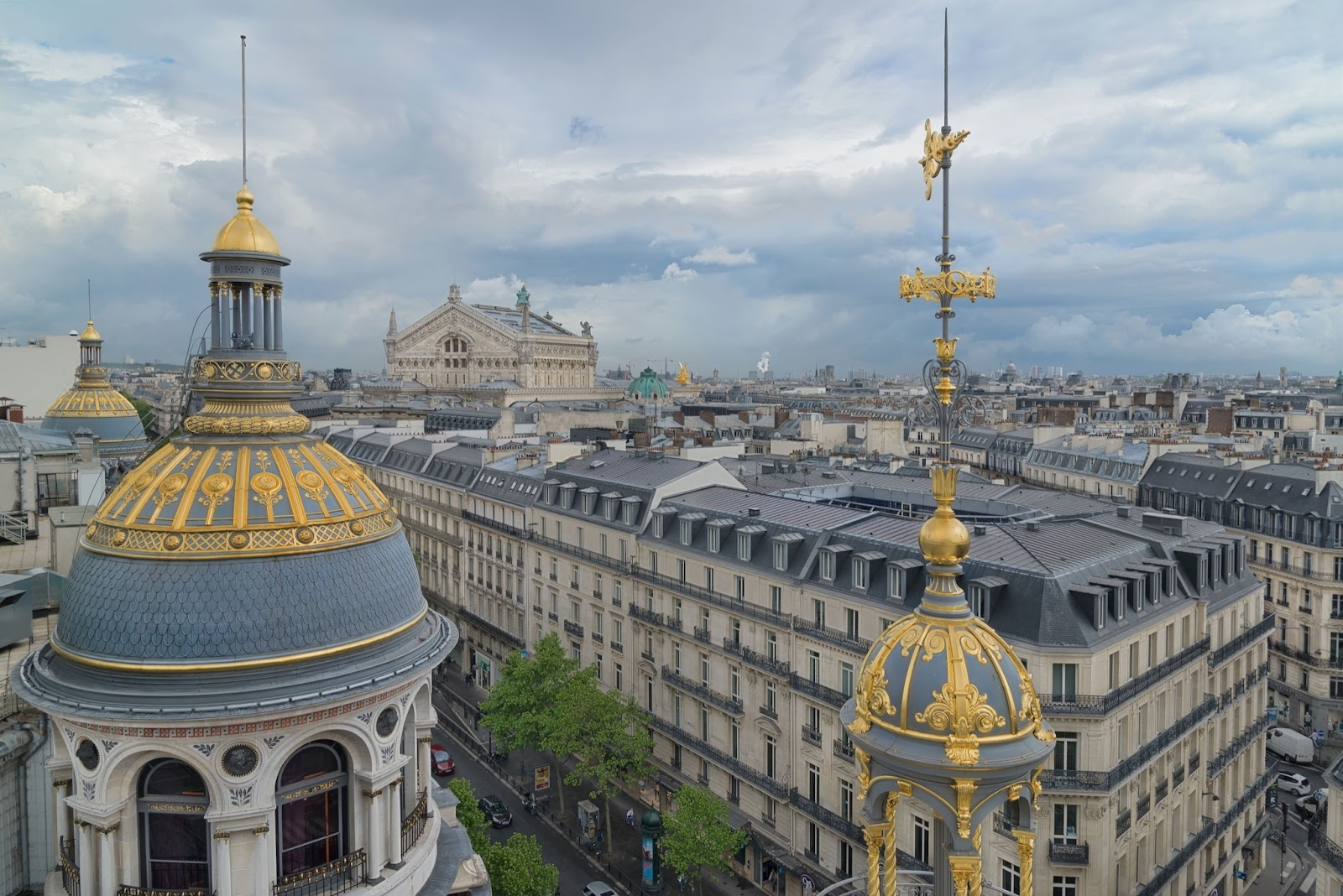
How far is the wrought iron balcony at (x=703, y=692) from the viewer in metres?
41.9

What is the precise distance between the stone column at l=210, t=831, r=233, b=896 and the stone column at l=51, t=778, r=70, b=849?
3.66 metres

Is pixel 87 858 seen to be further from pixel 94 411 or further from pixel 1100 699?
pixel 94 411

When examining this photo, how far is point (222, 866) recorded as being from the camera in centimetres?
1741

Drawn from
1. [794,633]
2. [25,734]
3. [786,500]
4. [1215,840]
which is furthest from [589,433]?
[25,734]

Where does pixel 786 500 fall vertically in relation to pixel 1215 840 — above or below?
above

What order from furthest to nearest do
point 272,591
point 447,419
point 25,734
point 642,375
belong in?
point 642,375 < point 447,419 < point 25,734 < point 272,591

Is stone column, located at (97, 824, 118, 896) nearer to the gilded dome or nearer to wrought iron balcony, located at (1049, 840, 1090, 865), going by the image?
the gilded dome

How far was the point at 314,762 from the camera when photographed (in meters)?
18.8

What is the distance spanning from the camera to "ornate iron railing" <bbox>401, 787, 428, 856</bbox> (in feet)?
67.1

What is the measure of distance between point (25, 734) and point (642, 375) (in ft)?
507

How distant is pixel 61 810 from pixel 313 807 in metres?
5.03

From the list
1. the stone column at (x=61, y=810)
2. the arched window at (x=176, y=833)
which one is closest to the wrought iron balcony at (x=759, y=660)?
the arched window at (x=176, y=833)

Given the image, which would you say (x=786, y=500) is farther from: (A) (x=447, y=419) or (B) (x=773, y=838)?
(A) (x=447, y=419)

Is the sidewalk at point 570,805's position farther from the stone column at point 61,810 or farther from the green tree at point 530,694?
the stone column at point 61,810
